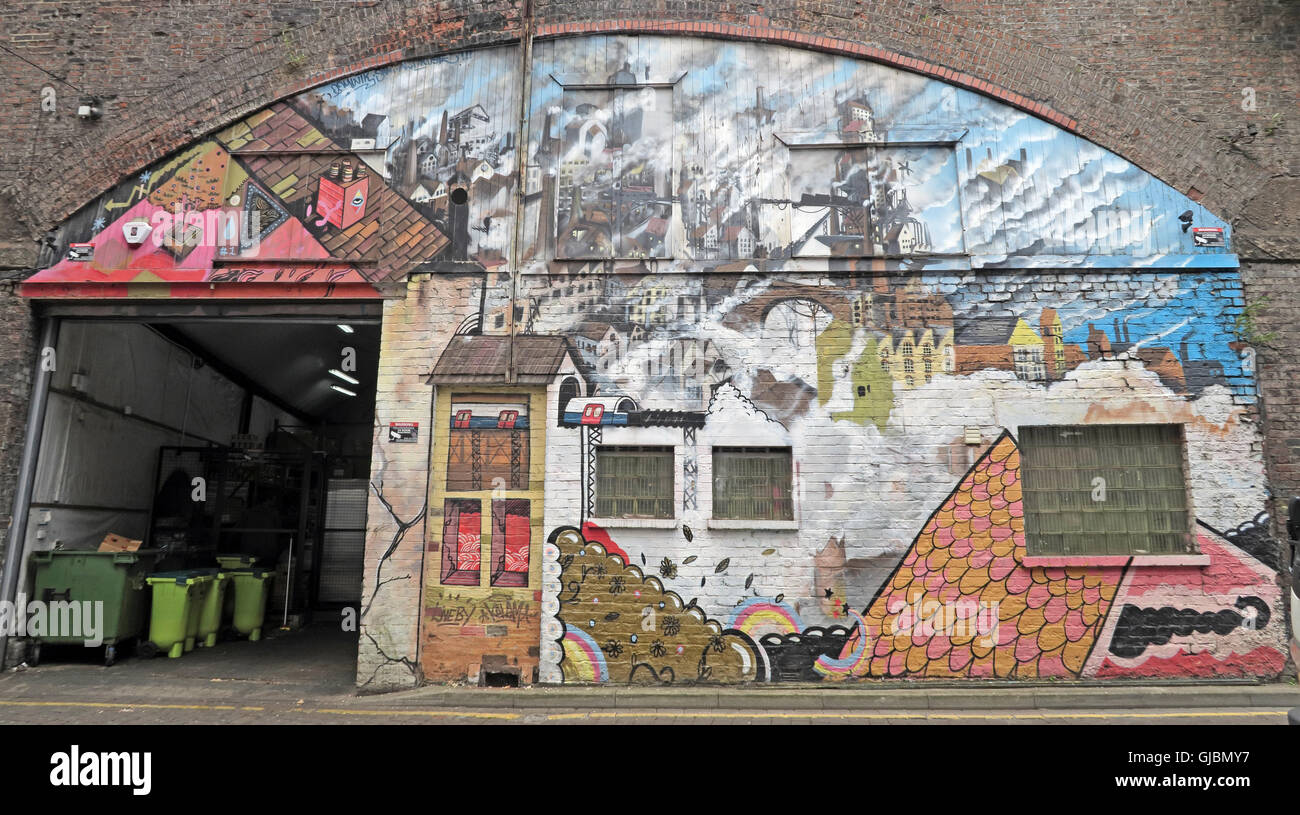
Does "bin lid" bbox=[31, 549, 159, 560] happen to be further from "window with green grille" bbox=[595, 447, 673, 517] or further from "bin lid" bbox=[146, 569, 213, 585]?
"window with green grille" bbox=[595, 447, 673, 517]

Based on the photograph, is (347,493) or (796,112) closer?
(796,112)

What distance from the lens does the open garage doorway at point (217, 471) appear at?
31.3 feet

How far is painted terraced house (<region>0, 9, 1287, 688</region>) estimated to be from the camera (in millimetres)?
8086

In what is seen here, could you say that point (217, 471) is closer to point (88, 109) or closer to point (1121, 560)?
point (88, 109)

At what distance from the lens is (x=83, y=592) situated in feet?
30.7

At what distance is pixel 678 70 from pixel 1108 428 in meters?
6.72

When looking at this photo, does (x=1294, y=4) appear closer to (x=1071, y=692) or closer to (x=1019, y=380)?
(x=1019, y=380)

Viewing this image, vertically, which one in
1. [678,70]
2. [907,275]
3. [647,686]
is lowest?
[647,686]

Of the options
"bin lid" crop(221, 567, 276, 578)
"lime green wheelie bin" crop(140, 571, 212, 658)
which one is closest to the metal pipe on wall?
"lime green wheelie bin" crop(140, 571, 212, 658)

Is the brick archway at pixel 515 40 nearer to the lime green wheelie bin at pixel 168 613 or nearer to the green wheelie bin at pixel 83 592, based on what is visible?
the green wheelie bin at pixel 83 592

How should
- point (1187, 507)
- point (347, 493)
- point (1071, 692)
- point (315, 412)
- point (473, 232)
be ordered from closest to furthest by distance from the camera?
point (1071, 692)
point (1187, 507)
point (473, 232)
point (347, 493)
point (315, 412)

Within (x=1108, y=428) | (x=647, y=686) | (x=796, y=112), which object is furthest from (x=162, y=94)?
(x=1108, y=428)

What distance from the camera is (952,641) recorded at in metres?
8.00

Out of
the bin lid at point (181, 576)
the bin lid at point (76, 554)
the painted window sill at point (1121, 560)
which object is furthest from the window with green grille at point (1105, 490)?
the bin lid at point (76, 554)
